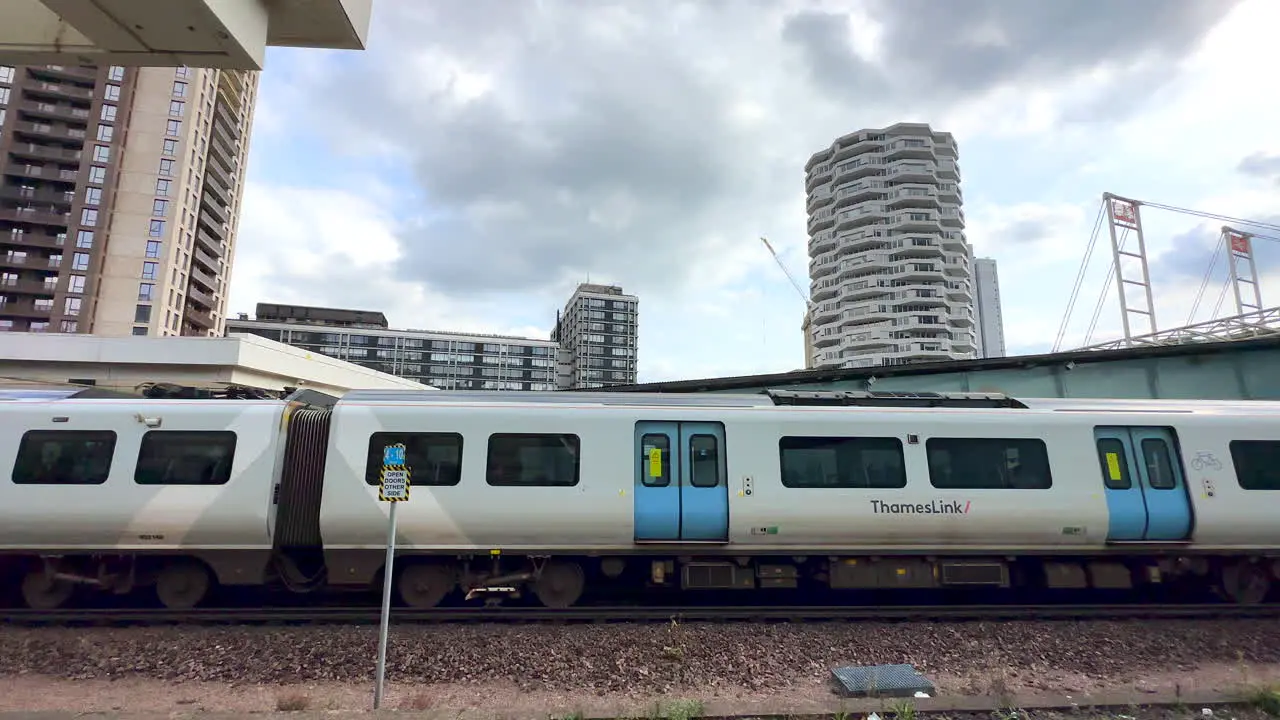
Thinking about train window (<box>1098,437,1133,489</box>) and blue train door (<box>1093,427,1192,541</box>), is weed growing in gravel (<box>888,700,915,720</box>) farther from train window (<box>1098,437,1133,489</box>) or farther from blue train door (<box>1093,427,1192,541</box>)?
A: train window (<box>1098,437,1133,489</box>)

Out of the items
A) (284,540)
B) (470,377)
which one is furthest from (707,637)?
(470,377)

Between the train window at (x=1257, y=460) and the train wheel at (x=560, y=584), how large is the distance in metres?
10.7

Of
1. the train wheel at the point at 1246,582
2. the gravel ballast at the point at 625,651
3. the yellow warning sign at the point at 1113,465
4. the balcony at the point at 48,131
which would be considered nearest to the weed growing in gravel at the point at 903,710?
the gravel ballast at the point at 625,651

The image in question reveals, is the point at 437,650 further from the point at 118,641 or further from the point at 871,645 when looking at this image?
the point at 871,645

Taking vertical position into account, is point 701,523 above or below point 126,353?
below

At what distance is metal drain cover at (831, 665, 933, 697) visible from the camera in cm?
652

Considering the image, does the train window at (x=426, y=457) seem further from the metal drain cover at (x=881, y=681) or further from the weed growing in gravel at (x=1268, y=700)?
the weed growing in gravel at (x=1268, y=700)

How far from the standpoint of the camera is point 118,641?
312 inches

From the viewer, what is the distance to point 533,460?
958 cm

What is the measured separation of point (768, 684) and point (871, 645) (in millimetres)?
2020

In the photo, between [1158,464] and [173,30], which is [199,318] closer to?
[173,30]

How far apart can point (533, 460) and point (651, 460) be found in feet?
5.91

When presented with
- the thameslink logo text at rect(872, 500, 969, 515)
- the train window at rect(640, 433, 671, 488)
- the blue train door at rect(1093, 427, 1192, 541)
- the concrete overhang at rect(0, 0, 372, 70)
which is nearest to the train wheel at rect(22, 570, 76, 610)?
the concrete overhang at rect(0, 0, 372, 70)

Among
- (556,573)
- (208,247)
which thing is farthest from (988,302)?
(556,573)
